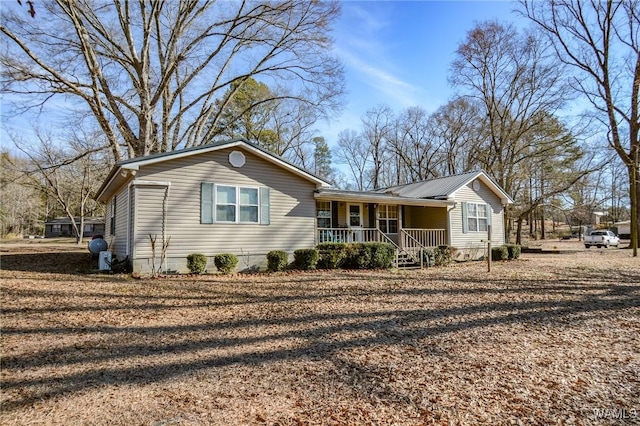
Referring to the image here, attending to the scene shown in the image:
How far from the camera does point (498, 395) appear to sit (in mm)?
3535

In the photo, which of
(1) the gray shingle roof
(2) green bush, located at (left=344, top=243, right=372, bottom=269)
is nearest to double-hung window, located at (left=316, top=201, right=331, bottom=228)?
(2) green bush, located at (left=344, top=243, right=372, bottom=269)

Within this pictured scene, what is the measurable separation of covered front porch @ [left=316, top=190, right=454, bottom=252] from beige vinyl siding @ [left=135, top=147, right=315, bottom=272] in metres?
1.11

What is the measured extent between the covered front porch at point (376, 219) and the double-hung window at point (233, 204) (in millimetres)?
2392

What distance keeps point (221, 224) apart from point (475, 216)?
1298cm

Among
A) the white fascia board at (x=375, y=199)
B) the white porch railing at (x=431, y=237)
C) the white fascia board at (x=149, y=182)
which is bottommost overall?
the white porch railing at (x=431, y=237)

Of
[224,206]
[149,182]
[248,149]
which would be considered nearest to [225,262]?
[224,206]

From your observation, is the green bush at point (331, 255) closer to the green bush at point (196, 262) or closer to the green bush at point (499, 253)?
the green bush at point (196, 262)

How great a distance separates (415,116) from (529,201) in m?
13.3

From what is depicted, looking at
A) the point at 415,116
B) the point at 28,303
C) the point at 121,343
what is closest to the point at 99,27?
the point at 28,303

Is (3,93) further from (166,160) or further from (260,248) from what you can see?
(260,248)
